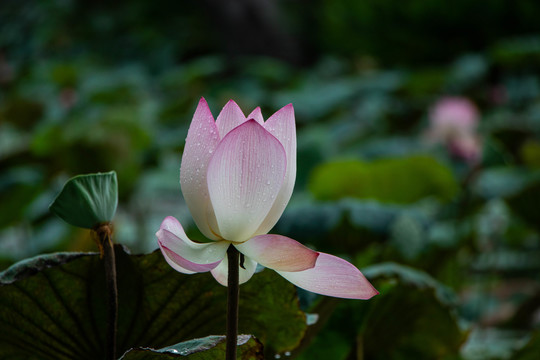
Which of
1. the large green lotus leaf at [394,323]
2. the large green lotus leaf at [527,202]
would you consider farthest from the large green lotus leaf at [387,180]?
the large green lotus leaf at [394,323]

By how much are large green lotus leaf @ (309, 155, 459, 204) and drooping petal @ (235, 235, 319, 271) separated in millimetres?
940

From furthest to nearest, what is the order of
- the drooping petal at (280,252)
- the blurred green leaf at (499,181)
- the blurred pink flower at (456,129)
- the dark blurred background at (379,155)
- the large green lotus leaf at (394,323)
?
the blurred pink flower at (456,129), the blurred green leaf at (499,181), the dark blurred background at (379,155), the large green lotus leaf at (394,323), the drooping petal at (280,252)

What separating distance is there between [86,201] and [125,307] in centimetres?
10

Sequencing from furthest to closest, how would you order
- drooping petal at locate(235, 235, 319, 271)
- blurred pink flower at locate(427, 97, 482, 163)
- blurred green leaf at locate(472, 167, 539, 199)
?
blurred pink flower at locate(427, 97, 482, 163), blurred green leaf at locate(472, 167, 539, 199), drooping petal at locate(235, 235, 319, 271)

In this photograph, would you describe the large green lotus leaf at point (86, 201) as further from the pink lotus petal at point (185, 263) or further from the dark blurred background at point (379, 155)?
the dark blurred background at point (379, 155)

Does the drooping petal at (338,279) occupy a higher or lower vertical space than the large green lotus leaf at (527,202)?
higher

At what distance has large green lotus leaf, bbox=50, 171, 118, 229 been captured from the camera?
29 centimetres

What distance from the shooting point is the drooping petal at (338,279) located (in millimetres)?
277

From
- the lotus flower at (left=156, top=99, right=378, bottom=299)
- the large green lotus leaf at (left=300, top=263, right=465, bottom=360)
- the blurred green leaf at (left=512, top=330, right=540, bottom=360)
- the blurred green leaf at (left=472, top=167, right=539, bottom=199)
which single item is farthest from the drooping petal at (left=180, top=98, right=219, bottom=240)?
the blurred green leaf at (left=472, top=167, right=539, bottom=199)

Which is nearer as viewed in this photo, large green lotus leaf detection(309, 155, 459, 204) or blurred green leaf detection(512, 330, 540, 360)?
blurred green leaf detection(512, 330, 540, 360)

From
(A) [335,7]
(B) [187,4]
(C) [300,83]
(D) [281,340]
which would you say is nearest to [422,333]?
(D) [281,340]

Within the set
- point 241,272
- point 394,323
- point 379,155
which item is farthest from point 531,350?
point 379,155

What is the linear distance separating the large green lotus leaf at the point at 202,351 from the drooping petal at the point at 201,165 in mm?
51

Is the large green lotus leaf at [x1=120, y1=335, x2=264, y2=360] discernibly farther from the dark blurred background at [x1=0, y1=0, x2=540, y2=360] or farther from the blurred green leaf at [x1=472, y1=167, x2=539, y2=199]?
the blurred green leaf at [x1=472, y1=167, x2=539, y2=199]
